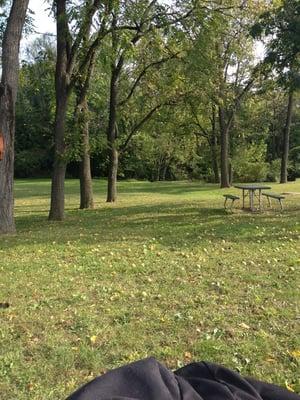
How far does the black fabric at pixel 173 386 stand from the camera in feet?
6.01

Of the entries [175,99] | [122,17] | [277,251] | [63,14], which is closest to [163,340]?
[277,251]

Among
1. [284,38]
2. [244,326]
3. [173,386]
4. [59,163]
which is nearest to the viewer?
[173,386]

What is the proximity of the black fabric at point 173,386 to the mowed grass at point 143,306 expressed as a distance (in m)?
1.70

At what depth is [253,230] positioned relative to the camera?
1096cm

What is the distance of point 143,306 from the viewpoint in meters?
5.50

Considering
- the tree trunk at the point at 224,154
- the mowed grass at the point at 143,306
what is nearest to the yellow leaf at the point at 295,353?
the mowed grass at the point at 143,306

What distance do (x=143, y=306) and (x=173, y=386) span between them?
359 cm

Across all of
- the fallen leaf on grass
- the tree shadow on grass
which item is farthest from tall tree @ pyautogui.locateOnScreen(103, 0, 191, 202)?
the fallen leaf on grass

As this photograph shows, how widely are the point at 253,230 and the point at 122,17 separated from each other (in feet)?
24.6

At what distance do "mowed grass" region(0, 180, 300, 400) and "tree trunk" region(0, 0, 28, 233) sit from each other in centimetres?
113

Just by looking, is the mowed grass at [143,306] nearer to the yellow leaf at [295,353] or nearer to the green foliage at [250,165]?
the yellow leaf at [295,353]

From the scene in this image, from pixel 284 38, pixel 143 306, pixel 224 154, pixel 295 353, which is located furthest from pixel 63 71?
pixel 224 154

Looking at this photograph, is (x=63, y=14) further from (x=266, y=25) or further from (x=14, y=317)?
(x=14, y=317)

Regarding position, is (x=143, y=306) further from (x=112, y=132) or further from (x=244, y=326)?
(x=112, y=132)
